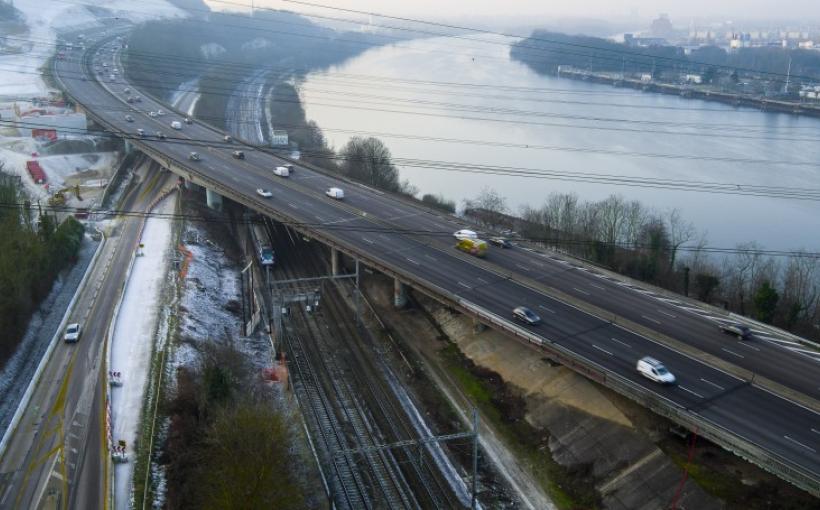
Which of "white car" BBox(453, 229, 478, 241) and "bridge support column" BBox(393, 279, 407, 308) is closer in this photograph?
"white car" BBox(453, 229, 478, 241)

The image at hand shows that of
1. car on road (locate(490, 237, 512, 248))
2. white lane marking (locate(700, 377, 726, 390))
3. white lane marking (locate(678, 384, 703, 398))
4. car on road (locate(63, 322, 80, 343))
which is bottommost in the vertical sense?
car on road (locate(63, 322, 80, 343))

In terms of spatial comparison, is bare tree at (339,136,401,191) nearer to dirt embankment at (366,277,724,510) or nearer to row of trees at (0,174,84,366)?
row of trees at (0,174,84,366)

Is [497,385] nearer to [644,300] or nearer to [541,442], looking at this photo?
[541,442]

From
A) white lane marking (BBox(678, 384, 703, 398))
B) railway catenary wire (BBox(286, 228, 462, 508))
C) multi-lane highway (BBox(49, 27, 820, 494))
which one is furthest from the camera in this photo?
railway catenary wire (BBox(286, 228, 462, 508))

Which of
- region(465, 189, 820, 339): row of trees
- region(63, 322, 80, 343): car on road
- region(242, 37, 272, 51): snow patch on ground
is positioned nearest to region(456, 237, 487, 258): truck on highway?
region(465, 189, 820, 339): row of trees

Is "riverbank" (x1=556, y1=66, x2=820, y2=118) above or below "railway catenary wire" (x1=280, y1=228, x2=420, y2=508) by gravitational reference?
above

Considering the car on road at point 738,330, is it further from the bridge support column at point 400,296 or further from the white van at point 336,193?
the white van at point 336,193

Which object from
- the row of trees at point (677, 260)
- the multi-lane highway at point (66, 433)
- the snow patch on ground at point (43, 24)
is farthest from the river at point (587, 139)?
the multi-lane highway at point (66, 433)

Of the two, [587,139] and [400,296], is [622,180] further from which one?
[400,296]
